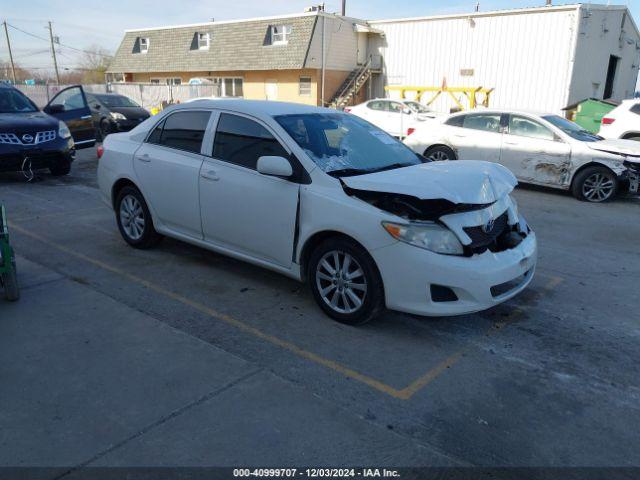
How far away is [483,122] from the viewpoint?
416 inches

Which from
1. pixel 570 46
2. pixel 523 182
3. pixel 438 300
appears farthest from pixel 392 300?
pixel 570 46

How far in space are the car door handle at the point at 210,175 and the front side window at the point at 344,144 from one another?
2.57 feet

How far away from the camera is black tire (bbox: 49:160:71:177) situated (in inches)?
405

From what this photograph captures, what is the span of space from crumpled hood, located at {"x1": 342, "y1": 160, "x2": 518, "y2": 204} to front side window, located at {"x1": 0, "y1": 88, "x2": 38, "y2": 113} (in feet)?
29.2

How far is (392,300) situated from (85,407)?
2.16m

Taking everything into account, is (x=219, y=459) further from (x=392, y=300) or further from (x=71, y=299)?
(x=71, y=299)

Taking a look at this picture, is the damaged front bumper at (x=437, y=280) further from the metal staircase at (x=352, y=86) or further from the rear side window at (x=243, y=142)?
the metal staircase at (x=352, y=86)

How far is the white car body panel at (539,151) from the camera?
926 cm

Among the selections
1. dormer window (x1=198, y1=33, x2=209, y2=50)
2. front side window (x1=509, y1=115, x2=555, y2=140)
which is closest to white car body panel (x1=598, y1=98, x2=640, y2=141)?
front side window (x1=509, y1=115, x2=555, y2=140)

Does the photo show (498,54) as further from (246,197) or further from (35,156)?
(246,197)

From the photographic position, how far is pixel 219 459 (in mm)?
2711

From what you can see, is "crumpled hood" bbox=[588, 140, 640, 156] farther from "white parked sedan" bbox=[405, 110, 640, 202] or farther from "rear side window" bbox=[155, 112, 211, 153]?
"rear side window" bbox=[155, 112, 211, 153]

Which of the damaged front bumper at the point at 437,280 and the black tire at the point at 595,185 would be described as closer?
the damaged front bumper at the point at 437,280

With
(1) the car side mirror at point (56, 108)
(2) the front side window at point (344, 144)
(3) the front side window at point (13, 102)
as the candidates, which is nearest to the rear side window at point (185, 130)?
(2) the front side window at point (344, 144)
